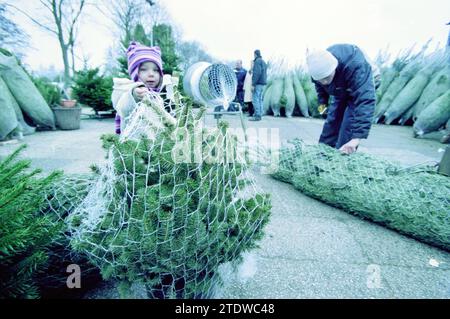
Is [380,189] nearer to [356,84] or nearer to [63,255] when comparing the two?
[356,84]

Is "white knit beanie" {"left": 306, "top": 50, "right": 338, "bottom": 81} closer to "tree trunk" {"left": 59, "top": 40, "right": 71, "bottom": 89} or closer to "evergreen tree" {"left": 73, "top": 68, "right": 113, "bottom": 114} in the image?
"evergreen tree" {"left": 73, "top": 68, "right": 113, "bottom": 114}

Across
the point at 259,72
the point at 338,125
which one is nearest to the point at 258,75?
the point at 259,72

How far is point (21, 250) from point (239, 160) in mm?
1057

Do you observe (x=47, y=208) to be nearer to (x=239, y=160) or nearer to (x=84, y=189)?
(x=84, y=189)

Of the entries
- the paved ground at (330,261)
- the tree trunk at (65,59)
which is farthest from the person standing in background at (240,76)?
the tree trunk at (65,59)

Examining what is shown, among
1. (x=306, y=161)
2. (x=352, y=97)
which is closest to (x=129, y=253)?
(x=306, y=161)

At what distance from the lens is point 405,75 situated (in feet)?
29.6

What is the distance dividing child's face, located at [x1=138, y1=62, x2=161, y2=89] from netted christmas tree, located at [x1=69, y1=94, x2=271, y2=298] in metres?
1.29

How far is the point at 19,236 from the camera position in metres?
0.98

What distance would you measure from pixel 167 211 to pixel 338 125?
11.0 feet

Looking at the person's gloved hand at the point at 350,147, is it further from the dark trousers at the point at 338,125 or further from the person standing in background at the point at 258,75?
the person standing in background at the point at 258,75

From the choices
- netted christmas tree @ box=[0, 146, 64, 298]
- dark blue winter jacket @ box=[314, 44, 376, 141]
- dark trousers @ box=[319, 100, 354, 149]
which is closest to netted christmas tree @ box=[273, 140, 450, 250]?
dark blue winter jacket @ box=[314, 44, 376, 141]

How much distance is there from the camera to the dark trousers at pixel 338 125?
341cm

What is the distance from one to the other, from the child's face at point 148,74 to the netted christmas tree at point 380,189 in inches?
74.6
